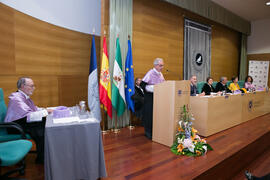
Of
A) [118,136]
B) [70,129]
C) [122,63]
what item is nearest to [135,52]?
[122,63]

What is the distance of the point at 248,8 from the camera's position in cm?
666

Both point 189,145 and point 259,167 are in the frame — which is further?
point 259,167

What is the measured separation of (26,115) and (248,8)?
310 inches

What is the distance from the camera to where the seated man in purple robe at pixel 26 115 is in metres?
→ 2.06

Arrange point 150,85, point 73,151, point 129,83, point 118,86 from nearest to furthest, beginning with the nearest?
1. point 73,151
2. point 150,85
3. point 118,86
4. point 129,83

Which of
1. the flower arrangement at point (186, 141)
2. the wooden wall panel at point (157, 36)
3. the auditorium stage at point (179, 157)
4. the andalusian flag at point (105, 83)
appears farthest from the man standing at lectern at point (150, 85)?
the wooden wall panel at point (157, 36)

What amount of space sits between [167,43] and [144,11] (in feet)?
3.76

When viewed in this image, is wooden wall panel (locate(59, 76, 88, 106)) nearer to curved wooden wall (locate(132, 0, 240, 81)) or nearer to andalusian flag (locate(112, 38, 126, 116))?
andalusian flag (locate(112, 38, 126, 116))

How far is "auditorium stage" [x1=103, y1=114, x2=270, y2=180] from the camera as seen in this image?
6.81 ft

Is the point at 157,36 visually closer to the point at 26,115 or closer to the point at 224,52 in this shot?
the point at 26,115

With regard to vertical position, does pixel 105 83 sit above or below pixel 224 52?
below

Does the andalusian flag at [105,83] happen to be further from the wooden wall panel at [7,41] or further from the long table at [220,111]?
the long table at [220,111]

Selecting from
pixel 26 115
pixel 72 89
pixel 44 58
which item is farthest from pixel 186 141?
pixel 44 58

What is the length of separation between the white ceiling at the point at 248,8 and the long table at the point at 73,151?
6.35 metres
